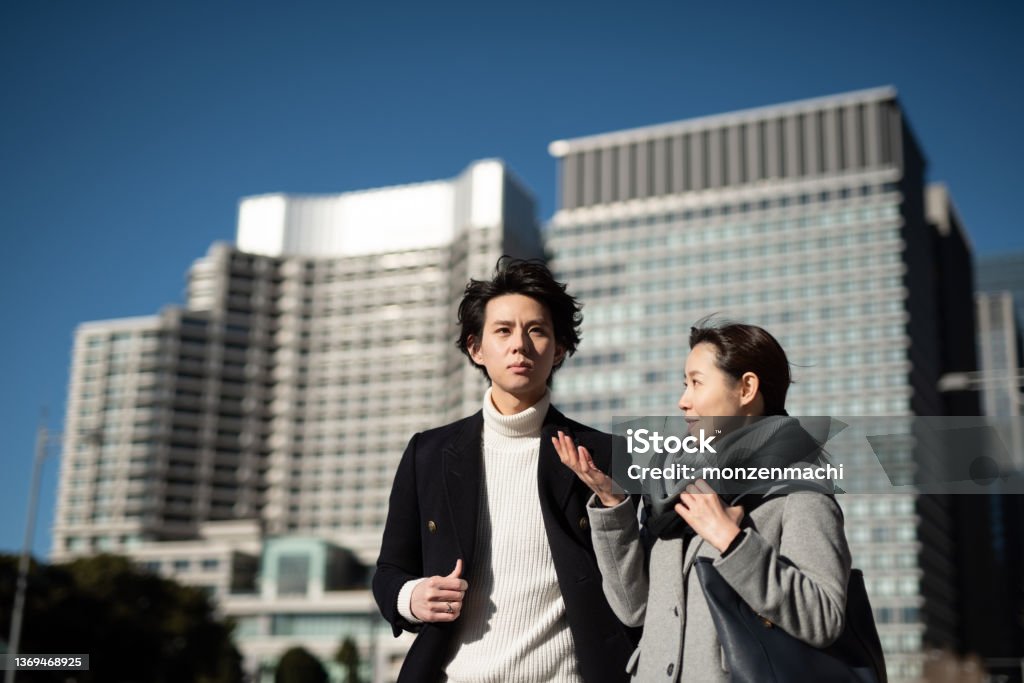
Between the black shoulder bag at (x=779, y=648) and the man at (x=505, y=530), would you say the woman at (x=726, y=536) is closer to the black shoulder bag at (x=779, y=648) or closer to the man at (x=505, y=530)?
the black shoulder bag at (x=779, y=648)

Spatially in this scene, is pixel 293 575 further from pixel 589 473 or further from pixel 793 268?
pixel 589 473

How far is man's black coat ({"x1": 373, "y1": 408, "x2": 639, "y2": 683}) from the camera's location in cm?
413

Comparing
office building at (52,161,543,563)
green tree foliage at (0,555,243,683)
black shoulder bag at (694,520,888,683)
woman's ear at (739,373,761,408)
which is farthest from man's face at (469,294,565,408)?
office building at (52,161,543,563)

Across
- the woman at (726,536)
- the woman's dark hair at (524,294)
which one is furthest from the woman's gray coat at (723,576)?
the woman's dark hair at (524,294)

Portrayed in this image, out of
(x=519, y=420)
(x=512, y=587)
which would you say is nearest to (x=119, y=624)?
(x=519, y=420)

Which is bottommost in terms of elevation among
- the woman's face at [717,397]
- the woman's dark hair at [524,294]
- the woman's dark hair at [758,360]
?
the woman's face at [717,397]

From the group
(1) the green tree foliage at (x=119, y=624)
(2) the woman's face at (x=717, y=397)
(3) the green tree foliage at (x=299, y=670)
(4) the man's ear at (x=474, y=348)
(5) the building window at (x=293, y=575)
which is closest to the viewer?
(2) the woman's face at (x=717, y=397)

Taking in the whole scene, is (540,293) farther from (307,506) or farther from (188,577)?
(307,506)

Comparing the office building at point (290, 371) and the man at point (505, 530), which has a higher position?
the office building at point (290, 371)

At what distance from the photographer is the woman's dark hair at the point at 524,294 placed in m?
4.52

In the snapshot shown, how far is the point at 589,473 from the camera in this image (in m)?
3.84

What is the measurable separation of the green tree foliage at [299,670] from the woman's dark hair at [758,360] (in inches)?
2757

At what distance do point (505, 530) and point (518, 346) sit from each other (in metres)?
0.72

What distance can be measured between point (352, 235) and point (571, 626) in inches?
5170
